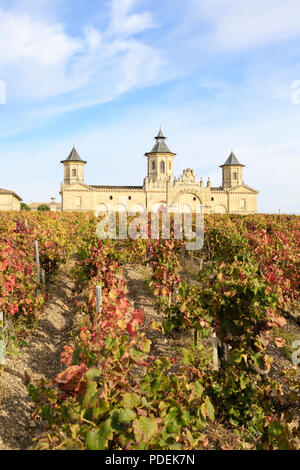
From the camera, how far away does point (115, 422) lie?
2047 millimetres

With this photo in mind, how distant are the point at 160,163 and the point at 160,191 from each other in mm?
4990

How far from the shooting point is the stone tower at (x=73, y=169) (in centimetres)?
5184

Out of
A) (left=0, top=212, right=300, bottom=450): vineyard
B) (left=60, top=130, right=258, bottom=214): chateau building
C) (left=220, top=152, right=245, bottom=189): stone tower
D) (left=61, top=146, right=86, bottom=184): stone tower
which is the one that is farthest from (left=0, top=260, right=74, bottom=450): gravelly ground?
(left=220, top=152, right=245, bottom=189): stone tower

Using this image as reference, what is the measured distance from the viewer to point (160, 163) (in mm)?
52312

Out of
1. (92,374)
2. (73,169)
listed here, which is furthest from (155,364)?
(73,169)

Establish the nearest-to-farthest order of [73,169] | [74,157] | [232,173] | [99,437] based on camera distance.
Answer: [99,437] < [73,169] < [74,157] < [232,173]

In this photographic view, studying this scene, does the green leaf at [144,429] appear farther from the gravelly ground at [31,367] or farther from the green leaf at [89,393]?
the gravelly ground at [31,367]

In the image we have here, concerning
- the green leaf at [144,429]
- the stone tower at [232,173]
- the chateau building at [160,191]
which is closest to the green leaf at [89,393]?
the green leaf at [144,429]

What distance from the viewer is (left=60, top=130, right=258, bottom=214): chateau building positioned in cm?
4850

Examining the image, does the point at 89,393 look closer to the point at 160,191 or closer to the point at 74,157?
the point at 160,191

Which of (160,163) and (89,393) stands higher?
(160,163)

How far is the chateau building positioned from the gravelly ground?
40573 millimetres

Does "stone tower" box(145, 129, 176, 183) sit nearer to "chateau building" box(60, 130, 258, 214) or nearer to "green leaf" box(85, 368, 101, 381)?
"chateau building" box(60, 130, 258, 214)

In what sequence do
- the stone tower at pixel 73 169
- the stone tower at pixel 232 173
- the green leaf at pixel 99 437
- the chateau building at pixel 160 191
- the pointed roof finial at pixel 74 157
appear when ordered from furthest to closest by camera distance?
the stone tower at pixel 232 173 → the pointed roof finial at pixel 74 157 → the stone tower at pixel 73 169 → the chateau building at pixel 160 191 → the green leaf at pixel 99 437
